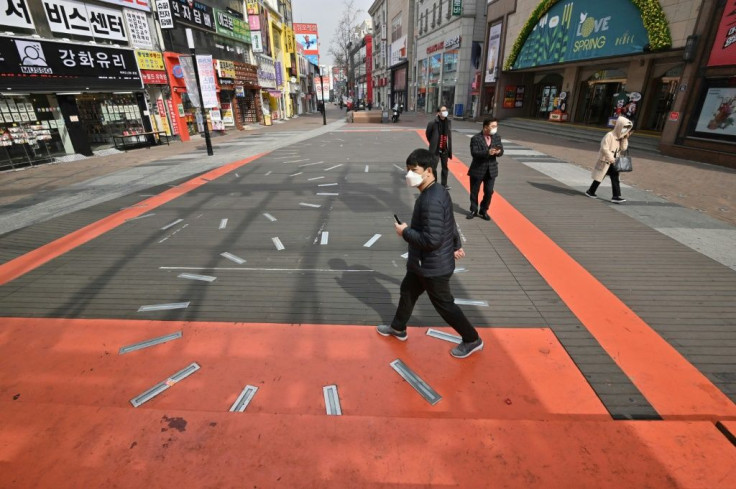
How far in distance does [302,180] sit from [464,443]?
371 inches

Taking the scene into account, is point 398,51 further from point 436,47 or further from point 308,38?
point 436,47

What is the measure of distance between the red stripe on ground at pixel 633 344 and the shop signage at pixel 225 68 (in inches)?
1036

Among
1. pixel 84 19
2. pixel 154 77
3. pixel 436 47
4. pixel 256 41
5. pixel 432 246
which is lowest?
pixel 432 246

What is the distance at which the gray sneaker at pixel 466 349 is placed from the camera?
3.56 m

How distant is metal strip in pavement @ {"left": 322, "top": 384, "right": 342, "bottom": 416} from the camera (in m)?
2.98

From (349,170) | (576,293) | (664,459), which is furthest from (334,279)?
(349,170)

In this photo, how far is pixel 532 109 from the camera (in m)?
29.8

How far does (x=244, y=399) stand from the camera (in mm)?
3109

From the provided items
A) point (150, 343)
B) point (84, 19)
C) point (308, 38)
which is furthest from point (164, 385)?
point (308, 38)

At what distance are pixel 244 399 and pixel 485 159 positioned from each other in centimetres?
573

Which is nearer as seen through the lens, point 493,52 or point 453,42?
point 493,52

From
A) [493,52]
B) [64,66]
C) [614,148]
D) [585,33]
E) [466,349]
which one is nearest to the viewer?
[466,349]

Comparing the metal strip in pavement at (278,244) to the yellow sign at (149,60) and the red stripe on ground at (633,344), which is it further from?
the yellow sign at (149,60)

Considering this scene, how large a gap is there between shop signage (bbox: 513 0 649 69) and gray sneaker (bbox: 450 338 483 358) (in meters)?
19.2
